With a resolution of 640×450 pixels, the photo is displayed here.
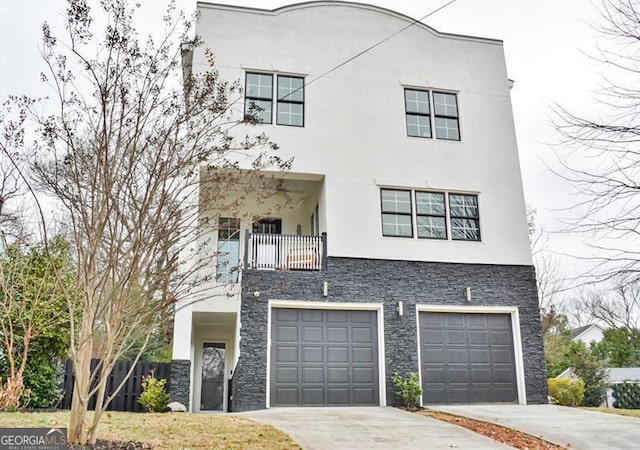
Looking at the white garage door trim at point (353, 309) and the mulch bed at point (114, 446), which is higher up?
the white garage door trim at point (353, 309)

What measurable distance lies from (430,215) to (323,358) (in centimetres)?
503

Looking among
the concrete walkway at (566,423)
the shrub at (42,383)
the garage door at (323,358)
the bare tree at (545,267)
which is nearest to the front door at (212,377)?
the garage door at (323,358)

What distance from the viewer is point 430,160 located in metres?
15.0

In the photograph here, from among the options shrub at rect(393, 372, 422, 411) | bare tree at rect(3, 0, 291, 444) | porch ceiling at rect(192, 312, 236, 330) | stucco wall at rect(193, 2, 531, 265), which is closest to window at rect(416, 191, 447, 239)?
stucco wall at rect(193, 2, 531, 265)

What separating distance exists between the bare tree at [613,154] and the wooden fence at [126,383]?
10.2 meters

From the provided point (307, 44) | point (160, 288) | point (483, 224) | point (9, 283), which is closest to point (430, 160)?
point (483, 224)

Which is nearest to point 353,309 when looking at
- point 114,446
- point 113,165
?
point 114,446

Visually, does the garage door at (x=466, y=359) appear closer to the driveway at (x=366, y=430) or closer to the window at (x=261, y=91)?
the driveway at (x=366, y=430)

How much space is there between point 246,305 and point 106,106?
7.32 metres

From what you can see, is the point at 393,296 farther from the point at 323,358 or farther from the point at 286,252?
the point at 286,252

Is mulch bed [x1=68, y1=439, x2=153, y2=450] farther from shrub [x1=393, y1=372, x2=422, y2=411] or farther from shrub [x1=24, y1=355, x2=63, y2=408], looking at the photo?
shrub [x1=393, y1=372, x2=422, y2=411]

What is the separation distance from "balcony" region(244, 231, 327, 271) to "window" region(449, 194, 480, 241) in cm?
387

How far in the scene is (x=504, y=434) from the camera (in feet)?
30.6

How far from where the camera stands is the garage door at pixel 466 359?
13445 mm
